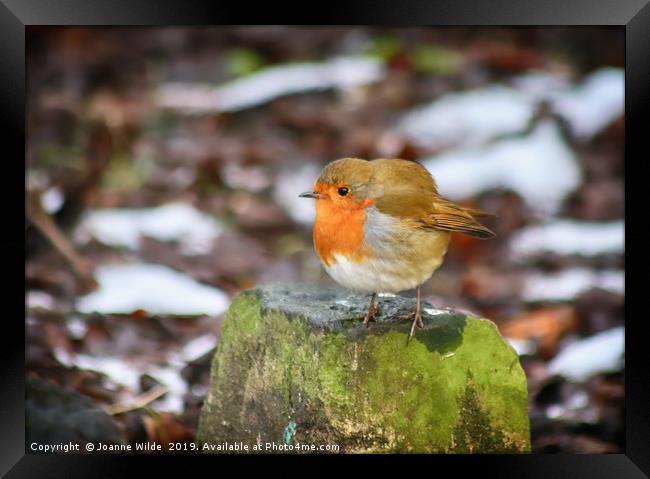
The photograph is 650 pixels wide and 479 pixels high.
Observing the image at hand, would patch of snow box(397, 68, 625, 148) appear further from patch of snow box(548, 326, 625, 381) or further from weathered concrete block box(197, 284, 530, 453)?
weathered concrete block box(197, 284, 530, 453)

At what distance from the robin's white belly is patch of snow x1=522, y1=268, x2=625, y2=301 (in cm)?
132

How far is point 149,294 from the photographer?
4.09 meters

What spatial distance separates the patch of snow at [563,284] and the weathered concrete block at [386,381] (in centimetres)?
113

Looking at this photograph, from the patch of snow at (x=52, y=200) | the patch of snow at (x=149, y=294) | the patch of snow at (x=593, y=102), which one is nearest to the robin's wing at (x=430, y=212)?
the patch of snow at (x=593, y=102)

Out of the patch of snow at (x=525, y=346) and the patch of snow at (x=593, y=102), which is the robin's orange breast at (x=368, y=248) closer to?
the patch of snow at (x=593, y=102)

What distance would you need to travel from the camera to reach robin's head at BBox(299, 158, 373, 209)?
283 centimetres

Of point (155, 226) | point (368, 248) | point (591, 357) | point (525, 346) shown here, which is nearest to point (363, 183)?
point (368, 248)

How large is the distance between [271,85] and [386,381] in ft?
8.33

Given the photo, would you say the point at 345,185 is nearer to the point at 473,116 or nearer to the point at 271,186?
the point at 473,116

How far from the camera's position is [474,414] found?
115 inches

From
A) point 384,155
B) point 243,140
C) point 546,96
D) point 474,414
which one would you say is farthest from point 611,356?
point 243,140

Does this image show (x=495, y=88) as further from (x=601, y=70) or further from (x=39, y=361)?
(x=39, y=361)

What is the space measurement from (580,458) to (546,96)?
1779mm

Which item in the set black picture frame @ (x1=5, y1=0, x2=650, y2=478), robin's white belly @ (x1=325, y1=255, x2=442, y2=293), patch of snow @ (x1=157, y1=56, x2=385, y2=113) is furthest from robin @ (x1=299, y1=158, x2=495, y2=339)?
patch of snow @ (x1=157, y1=56, x2=385, y2=113)
